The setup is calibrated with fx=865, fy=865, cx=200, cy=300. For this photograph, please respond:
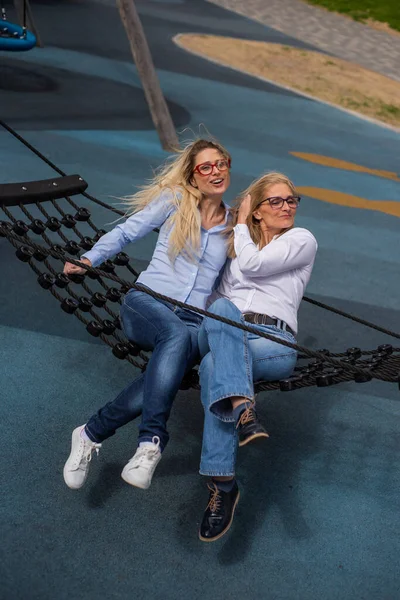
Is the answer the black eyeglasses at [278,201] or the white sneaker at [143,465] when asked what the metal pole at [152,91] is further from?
the white sneaker at [143,465]

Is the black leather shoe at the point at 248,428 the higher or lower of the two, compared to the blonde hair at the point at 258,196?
lower

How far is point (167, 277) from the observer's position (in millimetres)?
4074

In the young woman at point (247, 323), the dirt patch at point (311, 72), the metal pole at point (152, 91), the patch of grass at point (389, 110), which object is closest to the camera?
the young woman at point (247, 323)

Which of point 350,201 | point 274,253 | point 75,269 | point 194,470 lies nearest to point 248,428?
point 194,470

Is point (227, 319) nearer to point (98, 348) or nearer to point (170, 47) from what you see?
point (98, 348)

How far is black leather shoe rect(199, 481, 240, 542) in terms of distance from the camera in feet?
11.2

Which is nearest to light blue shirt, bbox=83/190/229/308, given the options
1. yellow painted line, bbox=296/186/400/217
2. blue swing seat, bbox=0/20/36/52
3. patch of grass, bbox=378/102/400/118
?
yellow painted line, bbox=296/186/400/217

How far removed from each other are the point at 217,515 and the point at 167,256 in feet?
4.17

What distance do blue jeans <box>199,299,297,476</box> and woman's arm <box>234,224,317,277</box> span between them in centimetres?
22

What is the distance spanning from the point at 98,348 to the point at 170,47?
1060 cm

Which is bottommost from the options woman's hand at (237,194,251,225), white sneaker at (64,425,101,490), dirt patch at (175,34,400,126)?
dirt patch at (175,34,400,126)

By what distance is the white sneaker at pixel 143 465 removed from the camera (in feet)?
11.2

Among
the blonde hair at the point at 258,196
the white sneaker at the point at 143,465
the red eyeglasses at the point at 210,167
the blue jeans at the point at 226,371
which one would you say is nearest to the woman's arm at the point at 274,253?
the blonde hair at the point at 258,196

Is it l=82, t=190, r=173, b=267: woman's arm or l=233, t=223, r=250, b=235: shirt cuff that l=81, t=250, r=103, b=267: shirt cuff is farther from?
l=233, t=223, r=250, b=235: shirt cuff
